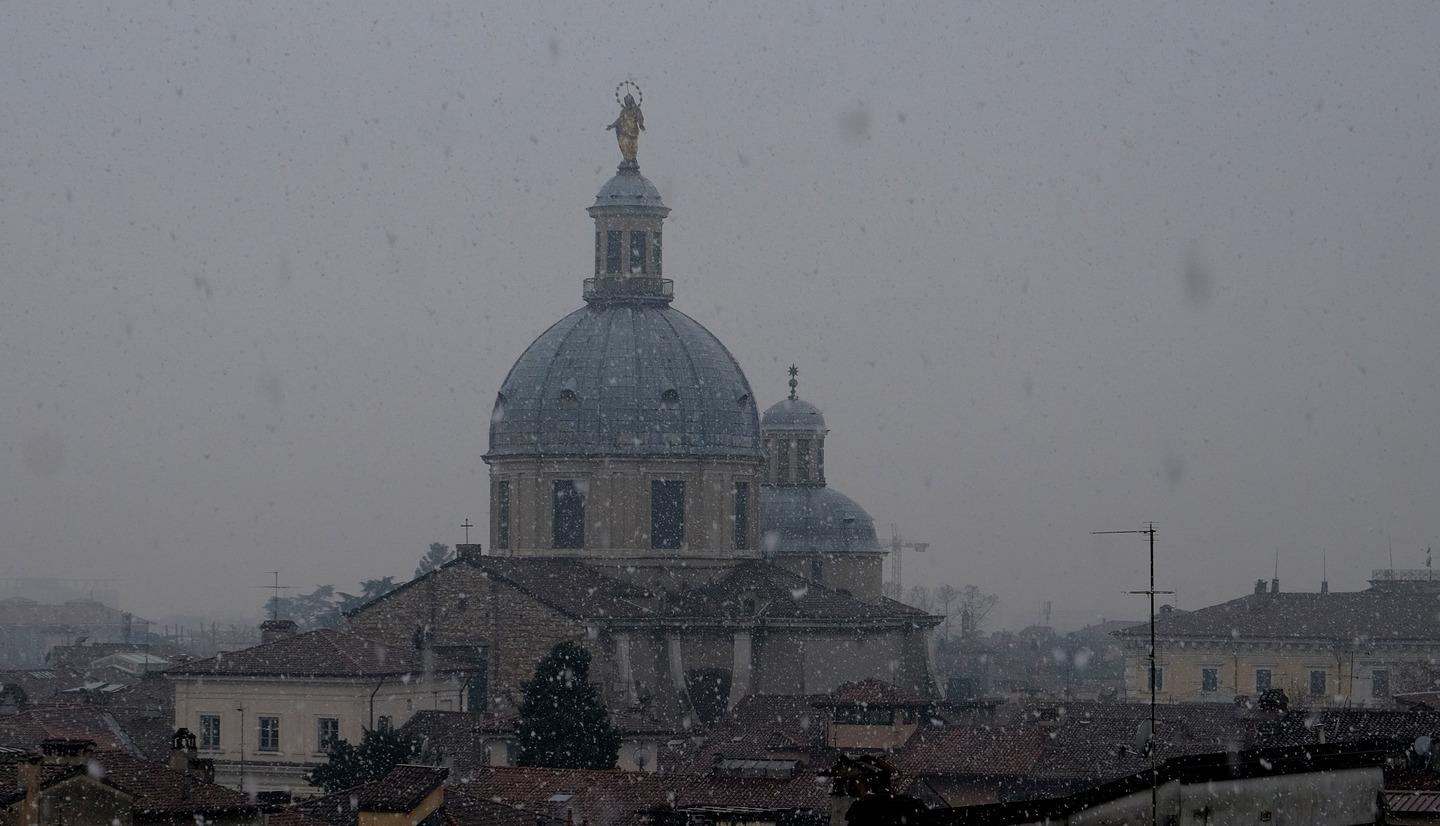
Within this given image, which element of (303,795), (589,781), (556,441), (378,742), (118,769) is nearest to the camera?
(118,769)

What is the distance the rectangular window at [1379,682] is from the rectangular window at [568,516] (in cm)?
2356

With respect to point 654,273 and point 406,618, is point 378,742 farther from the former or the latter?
point 654,273

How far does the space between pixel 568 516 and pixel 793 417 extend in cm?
1525

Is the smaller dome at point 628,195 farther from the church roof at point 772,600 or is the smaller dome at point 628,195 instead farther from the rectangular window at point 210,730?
the rectangular window at point 210,730

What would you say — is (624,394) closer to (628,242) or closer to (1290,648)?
(628,242)

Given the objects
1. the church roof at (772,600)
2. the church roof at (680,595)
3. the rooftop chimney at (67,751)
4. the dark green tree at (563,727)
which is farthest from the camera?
the church roof at (772,600)

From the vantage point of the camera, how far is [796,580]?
241 ft

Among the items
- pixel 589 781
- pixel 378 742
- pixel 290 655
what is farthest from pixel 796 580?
pixel 589 781

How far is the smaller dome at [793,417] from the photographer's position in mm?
86625

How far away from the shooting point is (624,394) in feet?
241

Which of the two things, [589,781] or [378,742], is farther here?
[378,742]

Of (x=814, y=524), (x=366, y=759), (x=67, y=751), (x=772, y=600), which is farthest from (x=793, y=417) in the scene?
(x=67, y=751)

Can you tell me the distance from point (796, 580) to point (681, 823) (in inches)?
1522

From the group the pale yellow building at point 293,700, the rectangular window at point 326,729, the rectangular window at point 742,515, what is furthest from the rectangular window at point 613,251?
the rectangular window at point 326,729
